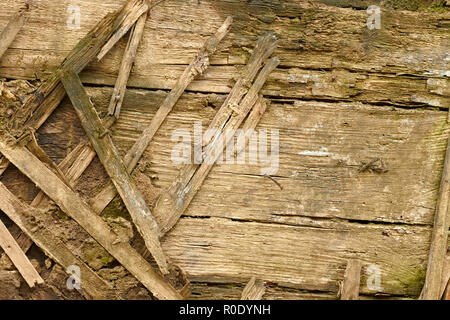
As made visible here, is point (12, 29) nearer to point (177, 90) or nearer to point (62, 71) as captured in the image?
point (62, 71)

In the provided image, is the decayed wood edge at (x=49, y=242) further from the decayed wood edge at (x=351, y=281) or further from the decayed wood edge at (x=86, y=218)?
the decayed wood edge at (x=351, y=281)

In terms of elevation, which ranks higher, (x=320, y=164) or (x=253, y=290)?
(x=320, y=164)

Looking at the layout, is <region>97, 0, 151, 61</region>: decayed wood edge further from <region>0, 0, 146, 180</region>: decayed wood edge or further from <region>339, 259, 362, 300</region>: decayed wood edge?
<region>339, 259, 362, 300</region>: decayed wood edge

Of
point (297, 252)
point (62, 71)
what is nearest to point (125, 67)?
point (62, 71)

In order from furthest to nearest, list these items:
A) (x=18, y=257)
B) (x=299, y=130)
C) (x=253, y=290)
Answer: (x=299, y=130)
(x=253, y=290)
(x=18, y=257)

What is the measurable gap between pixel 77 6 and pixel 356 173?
217 cm

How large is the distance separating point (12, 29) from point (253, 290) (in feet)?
7.62

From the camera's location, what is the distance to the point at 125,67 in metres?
3.00

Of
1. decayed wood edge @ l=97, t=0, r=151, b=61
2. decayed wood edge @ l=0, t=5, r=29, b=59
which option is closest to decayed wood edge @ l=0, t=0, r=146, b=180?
decayed wood edge @ l=97, t=0, r=151, b=61

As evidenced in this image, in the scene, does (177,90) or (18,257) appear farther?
(177,90)

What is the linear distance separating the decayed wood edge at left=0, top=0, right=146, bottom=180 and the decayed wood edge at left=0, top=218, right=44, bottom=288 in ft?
1.37

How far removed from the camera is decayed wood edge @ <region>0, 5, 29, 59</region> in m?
2.97

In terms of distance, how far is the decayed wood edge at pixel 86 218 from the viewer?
2.89 metres

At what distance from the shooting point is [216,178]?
305cm
